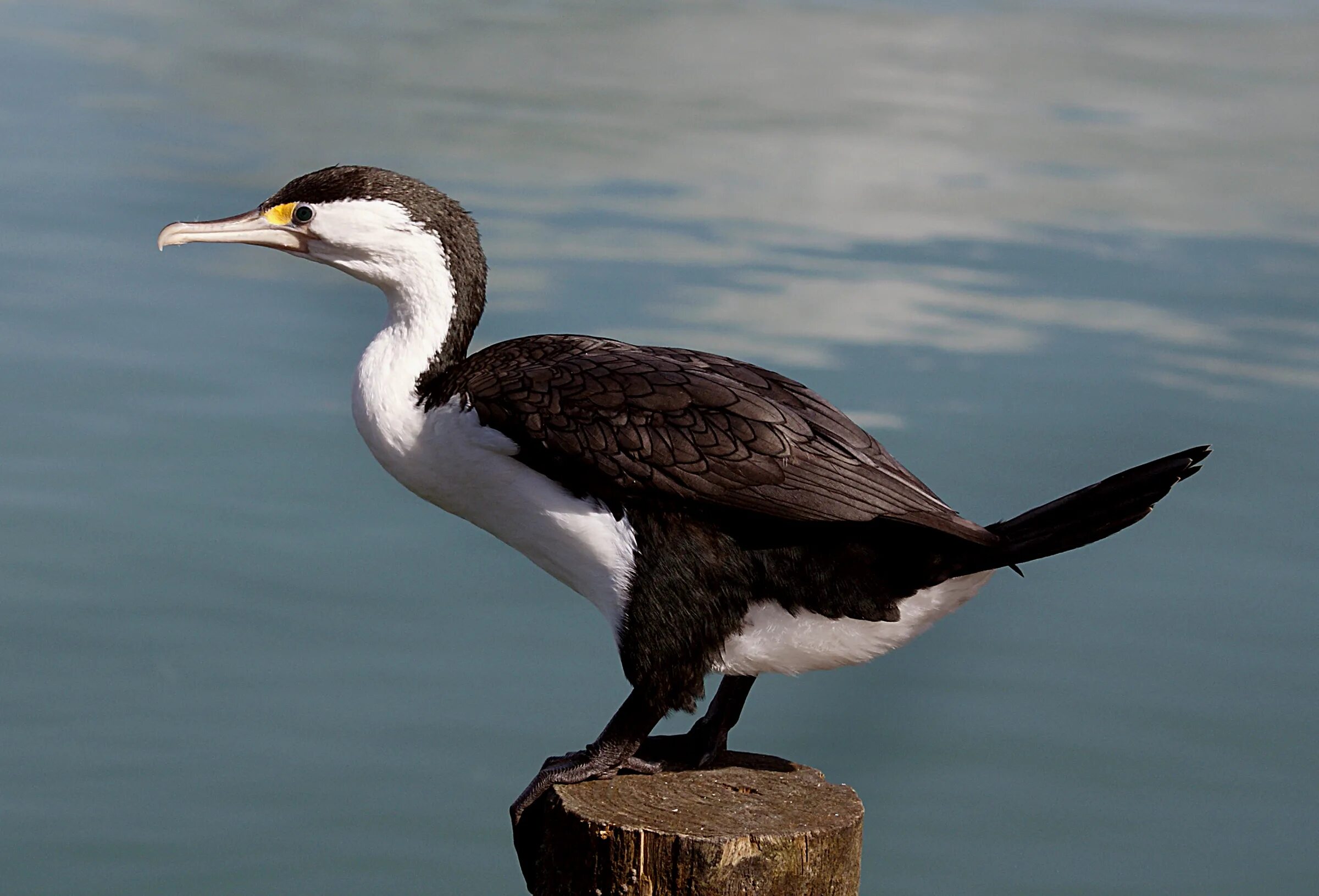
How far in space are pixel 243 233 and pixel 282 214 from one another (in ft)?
0.35

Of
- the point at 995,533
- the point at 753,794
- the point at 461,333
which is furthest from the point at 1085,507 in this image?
the point at 461,333

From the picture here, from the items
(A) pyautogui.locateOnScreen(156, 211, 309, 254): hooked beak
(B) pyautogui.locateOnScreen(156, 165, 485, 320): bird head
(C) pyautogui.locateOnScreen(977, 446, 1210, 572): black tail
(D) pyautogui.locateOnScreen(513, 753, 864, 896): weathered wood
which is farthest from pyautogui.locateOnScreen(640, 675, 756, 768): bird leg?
(A) pyautogui.locateOnScreen(156, 211, 309, 254): hooked beak

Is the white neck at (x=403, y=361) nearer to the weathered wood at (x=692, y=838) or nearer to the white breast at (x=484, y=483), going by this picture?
the white breast at (x=484, y=483)

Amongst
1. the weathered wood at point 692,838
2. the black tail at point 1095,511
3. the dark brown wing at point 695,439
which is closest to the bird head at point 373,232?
the dark brown wing at point 695,439

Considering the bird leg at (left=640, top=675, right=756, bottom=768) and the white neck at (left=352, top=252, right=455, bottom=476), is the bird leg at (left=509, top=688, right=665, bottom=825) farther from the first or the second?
the white neck at (left=352, top=252, right=455, bottom=476)

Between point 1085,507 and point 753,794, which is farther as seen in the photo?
point 753,794

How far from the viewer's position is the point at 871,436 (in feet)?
11.2

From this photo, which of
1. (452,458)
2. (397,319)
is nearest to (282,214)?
(397,319)

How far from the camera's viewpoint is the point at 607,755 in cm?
347

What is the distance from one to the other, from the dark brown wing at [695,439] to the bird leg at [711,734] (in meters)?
0.68

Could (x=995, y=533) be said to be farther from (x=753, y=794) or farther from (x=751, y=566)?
(x=753, y=794)

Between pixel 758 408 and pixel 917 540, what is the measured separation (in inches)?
17.6

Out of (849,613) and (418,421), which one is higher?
(418,421)

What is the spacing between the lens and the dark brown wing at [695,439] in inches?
125
